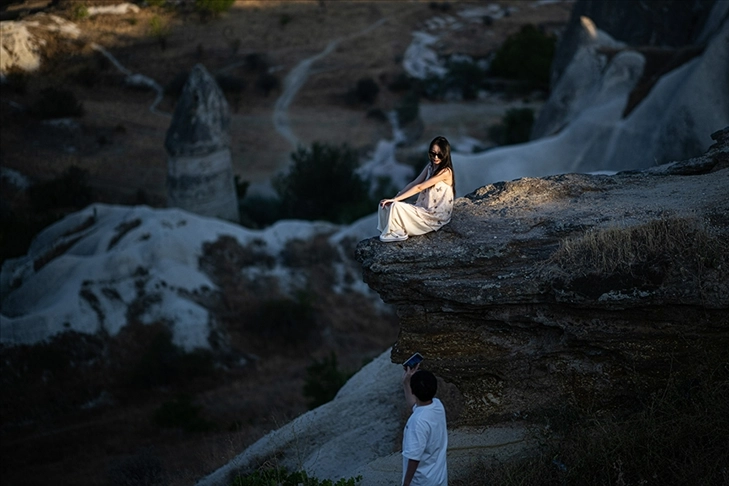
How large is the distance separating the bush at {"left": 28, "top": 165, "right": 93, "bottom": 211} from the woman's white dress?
1980 cm

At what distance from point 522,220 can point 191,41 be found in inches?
1155

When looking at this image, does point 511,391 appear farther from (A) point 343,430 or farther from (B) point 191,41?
(B) point 191,41

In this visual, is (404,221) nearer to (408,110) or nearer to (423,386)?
(423,386)

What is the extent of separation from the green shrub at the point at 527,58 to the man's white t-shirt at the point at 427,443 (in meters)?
38.1

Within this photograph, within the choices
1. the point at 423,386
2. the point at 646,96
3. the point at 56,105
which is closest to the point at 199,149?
the point at 56,105

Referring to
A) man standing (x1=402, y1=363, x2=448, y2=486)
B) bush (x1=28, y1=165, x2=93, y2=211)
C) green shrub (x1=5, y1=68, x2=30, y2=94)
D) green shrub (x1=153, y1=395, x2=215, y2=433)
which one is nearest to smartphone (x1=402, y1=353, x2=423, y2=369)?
man standing (x1=402, y1=363, x2=448, y2=486)

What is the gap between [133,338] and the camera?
1641cm

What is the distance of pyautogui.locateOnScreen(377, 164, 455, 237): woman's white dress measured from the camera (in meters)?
6.41

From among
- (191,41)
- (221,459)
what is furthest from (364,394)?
(191,41)

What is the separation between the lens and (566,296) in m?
5.77

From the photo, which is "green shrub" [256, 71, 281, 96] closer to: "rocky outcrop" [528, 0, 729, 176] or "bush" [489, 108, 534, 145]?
"bush" [489, 108, 534, 145]

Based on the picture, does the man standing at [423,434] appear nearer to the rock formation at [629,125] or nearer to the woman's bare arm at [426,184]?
the woman's bare arm at [426,184]

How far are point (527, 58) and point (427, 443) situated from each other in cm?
3945

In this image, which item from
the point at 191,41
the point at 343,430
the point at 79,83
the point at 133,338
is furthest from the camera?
the point at 191,41
